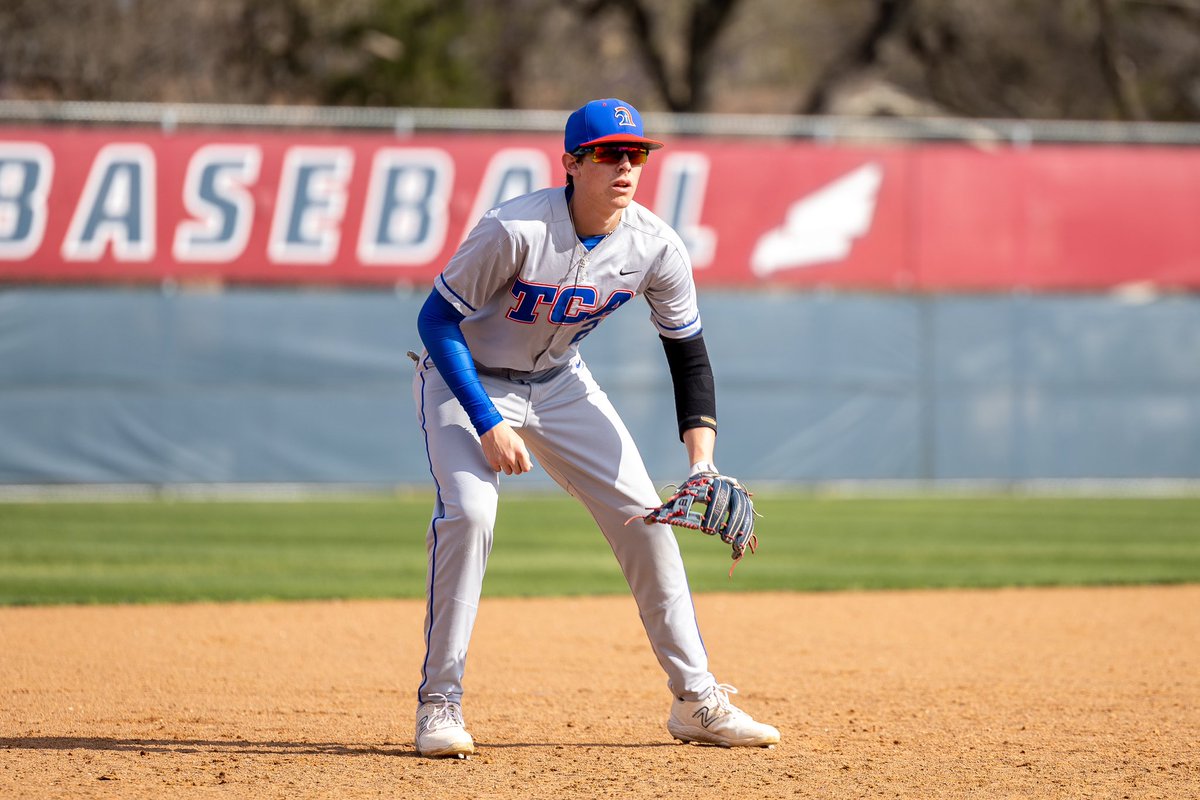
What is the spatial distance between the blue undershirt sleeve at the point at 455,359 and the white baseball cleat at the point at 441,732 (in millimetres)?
807

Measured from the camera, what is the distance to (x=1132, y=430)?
1438 centimetres

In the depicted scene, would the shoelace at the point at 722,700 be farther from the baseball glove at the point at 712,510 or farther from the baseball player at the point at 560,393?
the baseball glove at the point at 712,510

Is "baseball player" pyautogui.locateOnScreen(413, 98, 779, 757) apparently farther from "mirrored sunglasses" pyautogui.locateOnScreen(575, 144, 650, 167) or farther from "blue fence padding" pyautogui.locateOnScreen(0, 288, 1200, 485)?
"blue fence padding" pyautogui.locateOnScreen(0, 288, 1200, 485)

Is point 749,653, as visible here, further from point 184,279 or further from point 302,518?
point 184,279

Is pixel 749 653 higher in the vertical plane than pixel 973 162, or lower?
lower

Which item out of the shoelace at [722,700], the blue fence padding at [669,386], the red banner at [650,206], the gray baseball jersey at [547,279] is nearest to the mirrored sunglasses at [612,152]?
the gray baseball jersey at [547,279]

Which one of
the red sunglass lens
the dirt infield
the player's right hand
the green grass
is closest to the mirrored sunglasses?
the red sunglass lens

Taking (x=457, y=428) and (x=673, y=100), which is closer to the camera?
(x=457, y=428)

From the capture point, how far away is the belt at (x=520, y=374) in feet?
14.0

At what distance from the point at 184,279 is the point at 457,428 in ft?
32.2

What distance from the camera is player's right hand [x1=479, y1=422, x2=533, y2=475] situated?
3955 millimetres

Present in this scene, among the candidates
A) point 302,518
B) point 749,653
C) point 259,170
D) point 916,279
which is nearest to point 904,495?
point 916,279

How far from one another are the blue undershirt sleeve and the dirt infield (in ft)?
3.20

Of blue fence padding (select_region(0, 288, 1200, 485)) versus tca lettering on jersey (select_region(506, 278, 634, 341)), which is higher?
blue fence padding (select_region(0, 288, 1200, 485))
